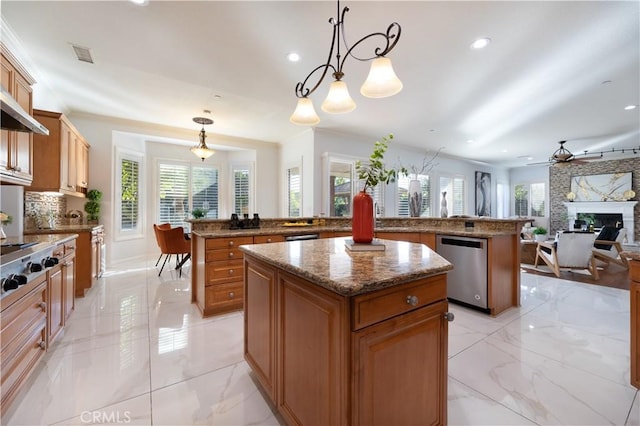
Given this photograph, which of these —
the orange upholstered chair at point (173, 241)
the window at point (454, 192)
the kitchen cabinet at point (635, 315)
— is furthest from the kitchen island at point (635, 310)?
the window at point (454, 192)

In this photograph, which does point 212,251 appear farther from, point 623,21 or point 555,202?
point 555,202

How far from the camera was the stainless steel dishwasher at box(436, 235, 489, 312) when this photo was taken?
286 cm

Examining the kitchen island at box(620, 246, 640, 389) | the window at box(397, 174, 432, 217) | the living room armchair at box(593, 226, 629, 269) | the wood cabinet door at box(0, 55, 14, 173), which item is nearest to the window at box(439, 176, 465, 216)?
the window at box(397, 174, 432, 217)

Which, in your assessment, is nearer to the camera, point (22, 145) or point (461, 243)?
point (22, 145)

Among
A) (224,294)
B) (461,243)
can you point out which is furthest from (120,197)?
(461,243)

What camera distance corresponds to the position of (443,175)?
7695 mm

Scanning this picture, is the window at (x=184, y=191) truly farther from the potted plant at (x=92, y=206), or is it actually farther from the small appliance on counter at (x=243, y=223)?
the small appliance on counter at (x=243, y=223)

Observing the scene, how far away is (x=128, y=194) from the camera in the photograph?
546cm

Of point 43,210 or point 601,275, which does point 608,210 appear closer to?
point 601,275

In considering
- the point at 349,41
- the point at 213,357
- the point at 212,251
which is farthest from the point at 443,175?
the point at 213,357

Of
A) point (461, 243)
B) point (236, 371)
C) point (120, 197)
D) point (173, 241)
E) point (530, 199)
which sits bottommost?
point (236, 371)

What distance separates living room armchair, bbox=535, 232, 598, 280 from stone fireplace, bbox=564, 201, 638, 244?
218 inches

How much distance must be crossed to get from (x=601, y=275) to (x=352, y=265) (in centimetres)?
572

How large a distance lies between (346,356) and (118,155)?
6.03 m
